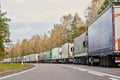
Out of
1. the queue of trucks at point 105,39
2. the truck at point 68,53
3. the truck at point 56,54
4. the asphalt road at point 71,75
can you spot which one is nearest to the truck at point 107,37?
the queue of trucks at point 105,39

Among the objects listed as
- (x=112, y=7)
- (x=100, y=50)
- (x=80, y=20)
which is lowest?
(x=100, y=50)

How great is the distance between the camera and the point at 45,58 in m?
105

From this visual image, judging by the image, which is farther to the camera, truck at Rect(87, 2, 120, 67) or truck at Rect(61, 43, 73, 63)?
truck at Rect(61, 43, 73, 63)

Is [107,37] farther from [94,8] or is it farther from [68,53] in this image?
[94,8]

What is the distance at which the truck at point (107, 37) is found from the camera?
99.8 feet

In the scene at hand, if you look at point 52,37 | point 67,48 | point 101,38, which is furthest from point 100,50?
point 52,37

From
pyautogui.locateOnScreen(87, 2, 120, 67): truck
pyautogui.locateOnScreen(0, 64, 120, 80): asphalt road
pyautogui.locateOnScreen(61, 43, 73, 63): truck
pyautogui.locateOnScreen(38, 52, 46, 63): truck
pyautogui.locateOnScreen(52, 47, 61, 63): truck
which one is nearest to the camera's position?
pyautogui.locateOnScreen(0, 64, 120, 80): asphalt road

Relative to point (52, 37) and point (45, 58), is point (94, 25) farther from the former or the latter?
point (52, 37)

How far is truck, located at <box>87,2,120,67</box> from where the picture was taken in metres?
30.4

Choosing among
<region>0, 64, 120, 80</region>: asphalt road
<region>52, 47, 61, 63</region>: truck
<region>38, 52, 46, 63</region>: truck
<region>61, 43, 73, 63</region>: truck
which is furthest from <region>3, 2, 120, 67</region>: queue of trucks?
<region>38, 52, 46, 63</region>: truck

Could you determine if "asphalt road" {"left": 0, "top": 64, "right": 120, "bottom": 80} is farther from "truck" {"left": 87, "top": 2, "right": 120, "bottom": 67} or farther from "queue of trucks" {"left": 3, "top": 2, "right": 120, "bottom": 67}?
"queue of trucks" {"left": 3, "top": 2, "right": 120, "bottom": 67}

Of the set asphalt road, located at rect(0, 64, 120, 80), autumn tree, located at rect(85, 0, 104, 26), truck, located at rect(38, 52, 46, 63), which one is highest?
autumn tree, located at rect(85, 0, 104, 26)

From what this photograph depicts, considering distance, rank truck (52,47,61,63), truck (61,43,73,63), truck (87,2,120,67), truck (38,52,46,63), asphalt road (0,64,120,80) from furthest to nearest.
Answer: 1. truck (38,52,46,63)
2. truck (52,47,61,63)
3. truck (61,43,73,63)
4. truck (87,2,120,67)
5. asphalt road (0,64,120,80)

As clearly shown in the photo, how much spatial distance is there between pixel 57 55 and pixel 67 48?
13.8 meters
